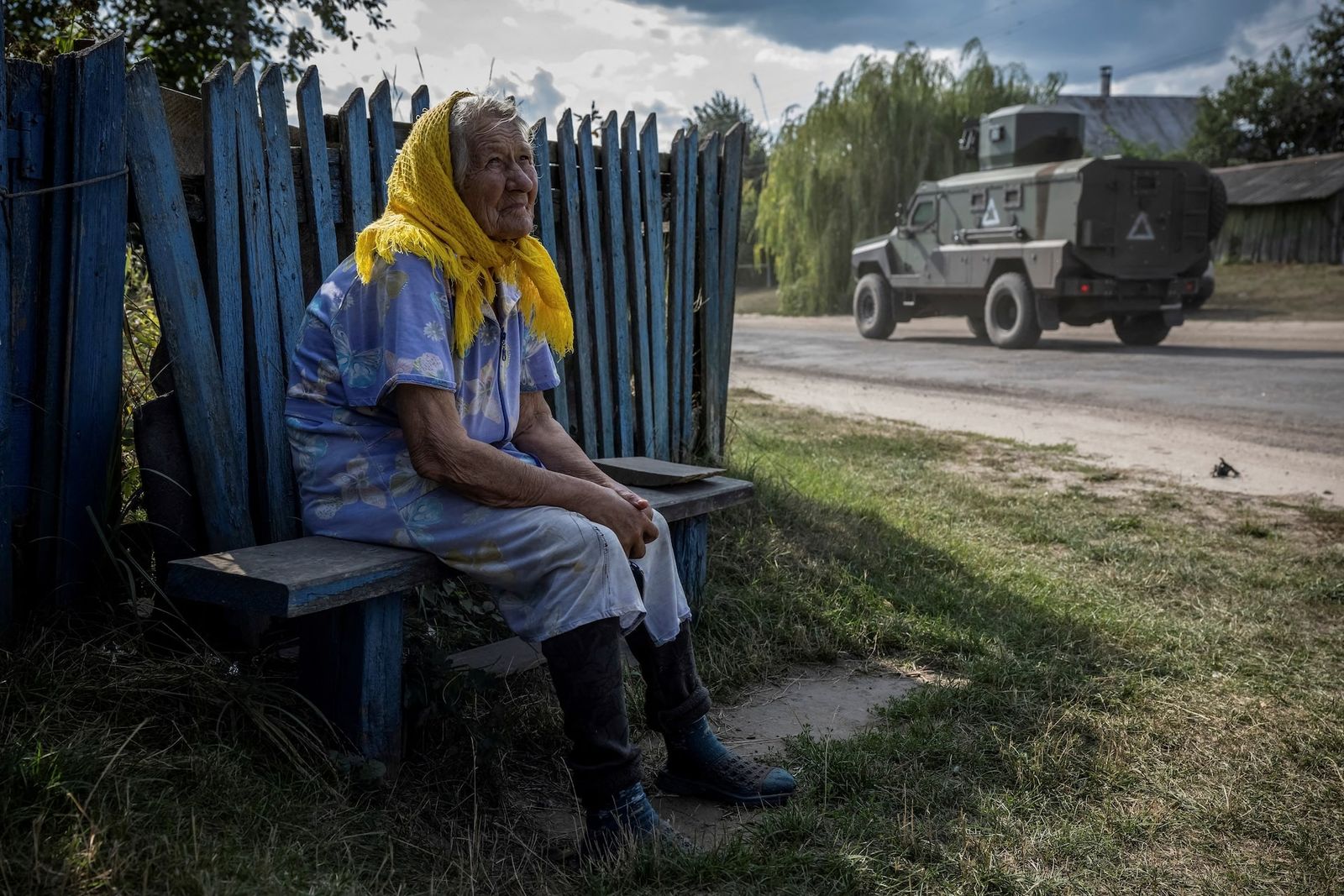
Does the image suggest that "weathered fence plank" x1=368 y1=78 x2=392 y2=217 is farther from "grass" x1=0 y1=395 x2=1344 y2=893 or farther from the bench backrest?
"grass" x1=0 y1=395 x2=1344 y2=893

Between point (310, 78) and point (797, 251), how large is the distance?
2149 centimetres

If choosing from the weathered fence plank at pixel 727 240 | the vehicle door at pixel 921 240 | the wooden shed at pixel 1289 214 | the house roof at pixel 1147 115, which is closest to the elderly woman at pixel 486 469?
the weathered fence plank at pixel 727 240

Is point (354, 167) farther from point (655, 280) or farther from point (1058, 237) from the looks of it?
point (1058, 237)

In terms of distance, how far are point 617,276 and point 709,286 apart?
600mm

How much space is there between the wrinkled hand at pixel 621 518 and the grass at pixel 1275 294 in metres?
17.7

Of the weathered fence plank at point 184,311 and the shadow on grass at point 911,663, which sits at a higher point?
the weathered fence plank at point 184,311

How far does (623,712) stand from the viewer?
231 centimetres

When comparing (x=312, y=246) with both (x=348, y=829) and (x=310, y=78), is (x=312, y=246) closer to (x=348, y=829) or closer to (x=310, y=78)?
(x=310, y=78)

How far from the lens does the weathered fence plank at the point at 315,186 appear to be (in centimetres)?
283

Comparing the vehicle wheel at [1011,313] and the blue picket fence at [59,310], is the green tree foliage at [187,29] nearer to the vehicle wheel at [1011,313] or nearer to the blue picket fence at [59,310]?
the blue picket fence at [59,310]

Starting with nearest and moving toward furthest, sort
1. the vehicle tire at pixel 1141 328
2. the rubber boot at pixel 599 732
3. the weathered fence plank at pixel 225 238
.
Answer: the rubber boot at pixel 599 732 → the weathered fence plank at pixel 225 238 → the vehicle tire at pixel 1141 328

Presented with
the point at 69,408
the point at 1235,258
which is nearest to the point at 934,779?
the point at 69,408

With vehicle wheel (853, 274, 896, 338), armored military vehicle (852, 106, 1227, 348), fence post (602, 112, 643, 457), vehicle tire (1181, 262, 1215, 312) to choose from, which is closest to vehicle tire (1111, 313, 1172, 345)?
armored military vehicle (852, 106, 1227, 348)

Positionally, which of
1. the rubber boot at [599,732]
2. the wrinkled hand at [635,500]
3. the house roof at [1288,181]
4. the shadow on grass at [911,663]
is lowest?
the shadow on grass at [911,663]
